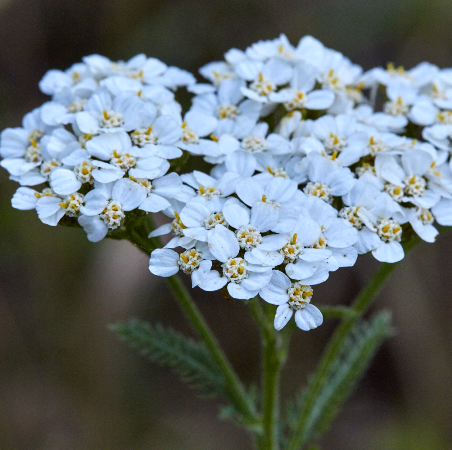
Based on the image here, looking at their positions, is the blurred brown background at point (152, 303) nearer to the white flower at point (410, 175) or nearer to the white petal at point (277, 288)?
the white flower at point (410, 175)

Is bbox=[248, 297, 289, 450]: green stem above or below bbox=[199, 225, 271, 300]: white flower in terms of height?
below

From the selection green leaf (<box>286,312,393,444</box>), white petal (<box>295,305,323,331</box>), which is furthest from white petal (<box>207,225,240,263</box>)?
green leaf (<box>286,312,393,444</box>)

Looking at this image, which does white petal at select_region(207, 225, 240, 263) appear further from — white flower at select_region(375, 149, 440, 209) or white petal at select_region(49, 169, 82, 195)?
white flower at select_region(375, 149, 440, 209)

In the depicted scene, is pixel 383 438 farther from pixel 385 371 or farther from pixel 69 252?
pixel 69 252

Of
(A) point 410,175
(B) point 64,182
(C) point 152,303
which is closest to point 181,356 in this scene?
(B) point 64,182

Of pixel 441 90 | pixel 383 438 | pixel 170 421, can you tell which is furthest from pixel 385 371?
pixel 441 90
